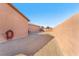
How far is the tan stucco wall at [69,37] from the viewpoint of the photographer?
1.29 metres

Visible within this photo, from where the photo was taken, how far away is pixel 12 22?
4.26 feet

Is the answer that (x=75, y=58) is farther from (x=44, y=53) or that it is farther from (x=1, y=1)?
(x=1, y=1)

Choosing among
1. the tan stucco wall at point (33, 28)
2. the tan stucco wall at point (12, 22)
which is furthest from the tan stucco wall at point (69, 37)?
the tan stucco wall at point (12, 22)

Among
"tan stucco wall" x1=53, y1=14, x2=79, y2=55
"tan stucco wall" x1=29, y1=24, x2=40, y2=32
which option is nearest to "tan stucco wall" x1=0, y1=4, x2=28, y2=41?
"tan stucco wall" x1=29, y1=24, x2=40, y2=32

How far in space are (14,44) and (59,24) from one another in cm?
48

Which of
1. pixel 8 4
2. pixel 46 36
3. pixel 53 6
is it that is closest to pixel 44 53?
pixel 46 36

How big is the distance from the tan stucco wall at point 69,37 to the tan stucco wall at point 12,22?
1.13 feet

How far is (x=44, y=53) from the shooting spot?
1.31 m

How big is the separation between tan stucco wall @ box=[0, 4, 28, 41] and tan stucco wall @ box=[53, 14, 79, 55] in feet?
1.13

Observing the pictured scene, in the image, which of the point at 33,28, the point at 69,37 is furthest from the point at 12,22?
the point at 69,37

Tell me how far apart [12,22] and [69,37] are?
57 centimetres

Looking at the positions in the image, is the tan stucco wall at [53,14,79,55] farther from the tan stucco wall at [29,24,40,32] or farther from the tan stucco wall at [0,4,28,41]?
the tan stucco wall at [0,4,28,41]

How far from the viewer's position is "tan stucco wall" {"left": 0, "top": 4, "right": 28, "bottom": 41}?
4.13ft

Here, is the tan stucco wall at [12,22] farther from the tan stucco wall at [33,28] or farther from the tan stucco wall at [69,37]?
the tan stucco wall at [69,37]
